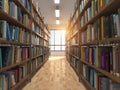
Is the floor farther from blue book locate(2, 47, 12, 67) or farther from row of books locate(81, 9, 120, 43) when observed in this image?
row of books locate(81, 9, 120, 43)

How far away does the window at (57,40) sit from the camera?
48.8 feet

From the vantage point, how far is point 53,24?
1445 cm

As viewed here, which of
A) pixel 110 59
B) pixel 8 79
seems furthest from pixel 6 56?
pixel 110 59

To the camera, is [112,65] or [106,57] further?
[106,57]

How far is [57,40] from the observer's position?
49.1 feet

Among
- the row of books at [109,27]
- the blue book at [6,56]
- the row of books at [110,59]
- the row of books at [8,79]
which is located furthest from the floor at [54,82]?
the row of books at [109,27]

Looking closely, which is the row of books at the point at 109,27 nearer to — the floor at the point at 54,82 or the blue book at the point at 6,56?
the blue book at the point at 6,56

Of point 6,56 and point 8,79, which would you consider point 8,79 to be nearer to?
point 8,79

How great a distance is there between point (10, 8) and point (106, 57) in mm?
1549

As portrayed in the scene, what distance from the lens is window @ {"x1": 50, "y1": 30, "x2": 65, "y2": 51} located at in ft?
48.8

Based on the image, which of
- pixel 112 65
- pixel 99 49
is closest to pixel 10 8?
pixel 99 49

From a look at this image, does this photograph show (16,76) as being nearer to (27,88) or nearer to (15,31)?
(27,88)

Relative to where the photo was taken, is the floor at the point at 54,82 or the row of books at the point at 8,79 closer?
the row of books at the point at 8,79

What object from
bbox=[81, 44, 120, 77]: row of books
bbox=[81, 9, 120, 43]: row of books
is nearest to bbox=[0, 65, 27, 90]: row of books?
bbox=[81, 44, 120, 77]: row of books
